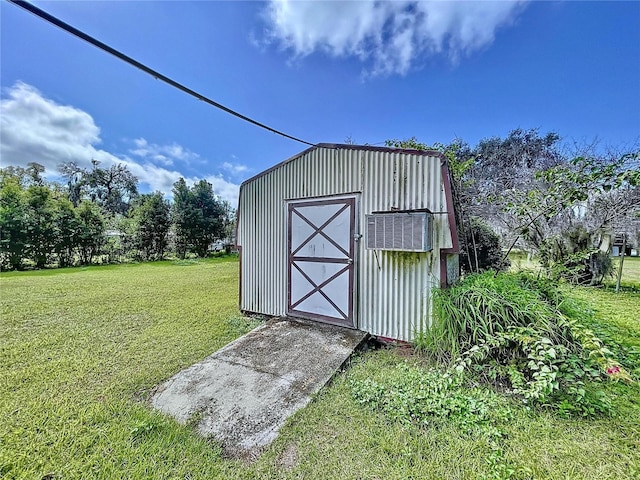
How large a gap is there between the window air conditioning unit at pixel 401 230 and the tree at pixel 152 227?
15.3 m

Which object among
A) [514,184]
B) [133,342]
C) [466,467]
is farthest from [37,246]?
[514,184]

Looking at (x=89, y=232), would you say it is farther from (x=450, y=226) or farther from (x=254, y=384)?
(x=450, y=226)

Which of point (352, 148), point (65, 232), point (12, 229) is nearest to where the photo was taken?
point (352, 148)

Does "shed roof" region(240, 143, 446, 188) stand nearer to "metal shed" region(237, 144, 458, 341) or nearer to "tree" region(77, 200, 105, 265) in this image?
"metal shed" region(237, 144, 458, 341)

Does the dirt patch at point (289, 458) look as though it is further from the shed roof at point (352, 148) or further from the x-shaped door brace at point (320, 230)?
the shed roof at point (352, 148)

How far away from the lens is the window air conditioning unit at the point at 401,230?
2949mm

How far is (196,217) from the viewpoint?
639 inches

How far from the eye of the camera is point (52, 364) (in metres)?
2.92

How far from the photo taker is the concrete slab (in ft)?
6.39

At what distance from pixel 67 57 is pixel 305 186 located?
4.60 m

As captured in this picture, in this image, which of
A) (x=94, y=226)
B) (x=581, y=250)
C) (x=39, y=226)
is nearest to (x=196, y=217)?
(x=94, y=226)

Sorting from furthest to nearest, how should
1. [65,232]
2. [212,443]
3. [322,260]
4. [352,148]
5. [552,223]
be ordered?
1. [65,232]
2. [552,223]
3. [322,260]
4. [352,148]
5. [212,443]

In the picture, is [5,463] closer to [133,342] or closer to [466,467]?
[133,342]

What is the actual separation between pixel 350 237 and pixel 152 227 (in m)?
15.0
